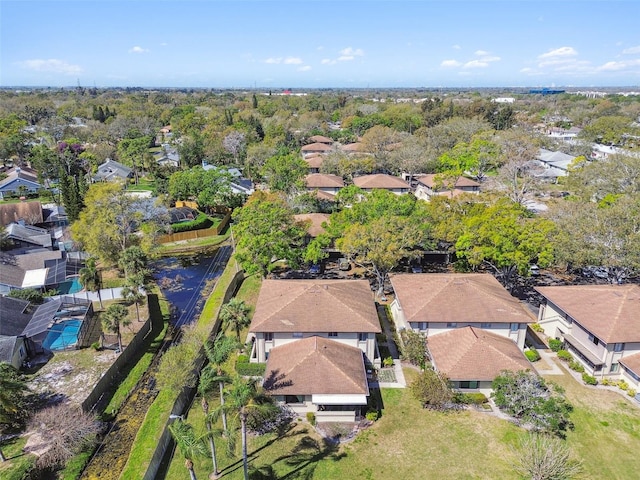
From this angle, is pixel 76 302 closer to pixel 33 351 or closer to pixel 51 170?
pixel 33 351

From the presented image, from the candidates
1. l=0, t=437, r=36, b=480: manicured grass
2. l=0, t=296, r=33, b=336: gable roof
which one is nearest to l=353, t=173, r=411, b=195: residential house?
l=0, t=296, r=33, b=336: gable roof

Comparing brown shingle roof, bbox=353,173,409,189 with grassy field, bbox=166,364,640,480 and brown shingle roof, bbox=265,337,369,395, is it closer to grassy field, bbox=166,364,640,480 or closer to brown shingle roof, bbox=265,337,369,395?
brown shingle roof, bbox=265,337,369,395

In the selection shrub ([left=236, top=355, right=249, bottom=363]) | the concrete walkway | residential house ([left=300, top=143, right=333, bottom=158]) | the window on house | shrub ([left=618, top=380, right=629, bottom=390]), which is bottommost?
the concrete walkway

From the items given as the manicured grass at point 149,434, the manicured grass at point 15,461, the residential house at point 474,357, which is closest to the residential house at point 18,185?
the manicured grass at point 15,461

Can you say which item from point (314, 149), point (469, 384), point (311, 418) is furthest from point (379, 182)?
point (311, 418)

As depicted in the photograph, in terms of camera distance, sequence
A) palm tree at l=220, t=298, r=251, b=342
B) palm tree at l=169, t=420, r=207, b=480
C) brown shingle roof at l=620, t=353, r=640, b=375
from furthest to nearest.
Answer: brown shingle roof at l=620, t=353, r=640, b=375 < palm tree at l=220, t=298, r=251, b=342 < palm tree at l=169, t=420, r=207, b=480

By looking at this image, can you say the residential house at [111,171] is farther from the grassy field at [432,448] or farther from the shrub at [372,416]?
the shrub at [372,416]

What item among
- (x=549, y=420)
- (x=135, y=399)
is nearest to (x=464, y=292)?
(x=549, y=420)

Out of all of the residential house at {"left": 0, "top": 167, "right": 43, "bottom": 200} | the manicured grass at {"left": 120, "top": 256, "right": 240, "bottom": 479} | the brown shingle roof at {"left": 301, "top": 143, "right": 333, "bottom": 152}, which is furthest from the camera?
the brown shingle roof at {"left": 301, "top": 143, "right": 333, "bottom": 152}
